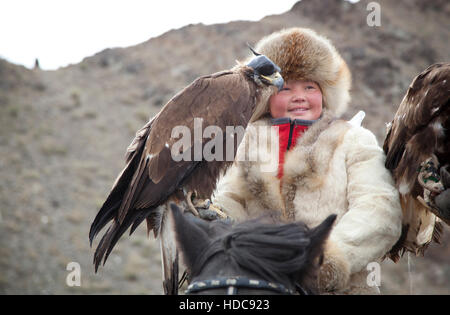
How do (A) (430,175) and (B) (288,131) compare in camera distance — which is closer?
(A) (430,175)

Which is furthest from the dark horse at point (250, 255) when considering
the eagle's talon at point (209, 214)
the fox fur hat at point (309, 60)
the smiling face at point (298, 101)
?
the fox fur hat at point (309, 60)

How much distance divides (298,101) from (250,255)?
2.02 meters

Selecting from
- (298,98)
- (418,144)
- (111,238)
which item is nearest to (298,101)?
(298,98)

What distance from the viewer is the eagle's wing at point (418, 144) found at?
328 centimetres

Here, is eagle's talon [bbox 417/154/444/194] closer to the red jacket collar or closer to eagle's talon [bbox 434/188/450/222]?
eagle's talon [bbox 434/188/450/222]

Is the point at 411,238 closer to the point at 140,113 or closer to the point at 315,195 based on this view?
the point at 315,195

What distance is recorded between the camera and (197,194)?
3.74 meters

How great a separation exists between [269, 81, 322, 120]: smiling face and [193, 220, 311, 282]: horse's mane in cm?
176

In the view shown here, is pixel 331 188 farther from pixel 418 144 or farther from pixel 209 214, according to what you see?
pixel 209 214

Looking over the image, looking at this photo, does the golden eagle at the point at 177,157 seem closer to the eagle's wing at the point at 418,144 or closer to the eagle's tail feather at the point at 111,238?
the eagle's tail feather at the point at 111,238

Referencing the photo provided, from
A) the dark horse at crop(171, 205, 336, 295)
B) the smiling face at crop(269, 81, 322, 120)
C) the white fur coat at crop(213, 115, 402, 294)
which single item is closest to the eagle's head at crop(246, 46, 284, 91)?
the smiling face at crop(269, 81, 322, 120)

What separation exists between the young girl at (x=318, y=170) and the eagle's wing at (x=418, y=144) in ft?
0.40

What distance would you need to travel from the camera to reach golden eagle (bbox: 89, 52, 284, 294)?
3484 mm

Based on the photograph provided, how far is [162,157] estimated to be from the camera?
11.8ft
